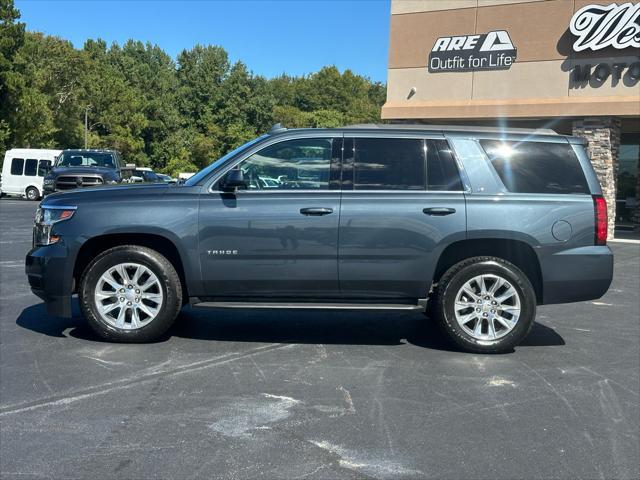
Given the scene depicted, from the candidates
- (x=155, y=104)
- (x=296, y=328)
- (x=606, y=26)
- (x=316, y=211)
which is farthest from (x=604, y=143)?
(x=155, y=104)

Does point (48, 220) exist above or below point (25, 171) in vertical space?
below

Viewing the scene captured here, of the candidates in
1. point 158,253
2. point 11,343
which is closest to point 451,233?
point 158,253

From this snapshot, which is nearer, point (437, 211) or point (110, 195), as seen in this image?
point (437, 211)

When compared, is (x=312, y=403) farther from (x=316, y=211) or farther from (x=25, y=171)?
(x=25, y=171)

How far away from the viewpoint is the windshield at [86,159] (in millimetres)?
18672

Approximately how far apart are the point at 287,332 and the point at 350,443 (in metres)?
2.67

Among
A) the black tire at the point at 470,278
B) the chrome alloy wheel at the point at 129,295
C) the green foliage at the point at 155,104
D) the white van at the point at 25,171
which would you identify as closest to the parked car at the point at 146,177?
the chrome alloy wheel at the point at 129,295

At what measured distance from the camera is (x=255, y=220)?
552cm

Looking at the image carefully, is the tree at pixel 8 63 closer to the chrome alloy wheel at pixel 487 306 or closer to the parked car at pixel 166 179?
the parked car at pixel 166 179

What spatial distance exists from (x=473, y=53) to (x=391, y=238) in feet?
48.2

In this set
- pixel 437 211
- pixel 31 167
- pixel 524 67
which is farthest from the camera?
pixel 31 167

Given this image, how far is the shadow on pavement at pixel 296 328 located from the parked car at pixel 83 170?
1063 centimetres

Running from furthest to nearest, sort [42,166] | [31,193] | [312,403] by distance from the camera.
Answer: [31,193]
[42,166]
[312,403]

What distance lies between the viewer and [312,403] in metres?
4.38
